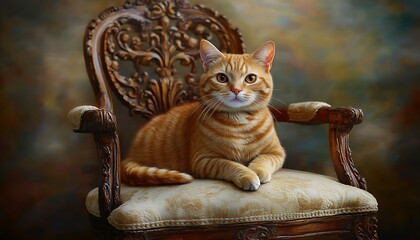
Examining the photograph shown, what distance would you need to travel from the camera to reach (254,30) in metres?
2.24

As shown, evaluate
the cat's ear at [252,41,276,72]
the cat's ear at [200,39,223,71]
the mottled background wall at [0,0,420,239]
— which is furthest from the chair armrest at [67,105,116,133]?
the mottled background wall at [0,0,420,239]

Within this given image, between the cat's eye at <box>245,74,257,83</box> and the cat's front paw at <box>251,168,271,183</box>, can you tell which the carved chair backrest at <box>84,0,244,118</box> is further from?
the cat's front paw at <box>251,168,271,183</box>

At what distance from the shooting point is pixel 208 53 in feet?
5.24

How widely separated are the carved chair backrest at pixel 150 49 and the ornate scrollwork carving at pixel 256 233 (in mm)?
792

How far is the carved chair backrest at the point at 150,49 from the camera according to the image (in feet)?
5.98

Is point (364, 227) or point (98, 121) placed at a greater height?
point (98, 121)

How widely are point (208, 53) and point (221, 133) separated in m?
0.29

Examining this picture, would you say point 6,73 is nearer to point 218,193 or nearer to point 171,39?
point 171,39

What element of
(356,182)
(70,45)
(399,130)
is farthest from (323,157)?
(70,45)

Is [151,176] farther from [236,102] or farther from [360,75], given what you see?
[360,75]

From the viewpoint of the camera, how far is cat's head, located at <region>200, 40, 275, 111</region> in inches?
58.6

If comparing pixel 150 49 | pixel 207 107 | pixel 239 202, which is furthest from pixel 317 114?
pixel 150 49

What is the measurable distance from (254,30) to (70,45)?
34.1 inches

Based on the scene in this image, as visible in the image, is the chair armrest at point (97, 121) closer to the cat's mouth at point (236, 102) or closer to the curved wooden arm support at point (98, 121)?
the curved wooden arm support at point (98, 121)
